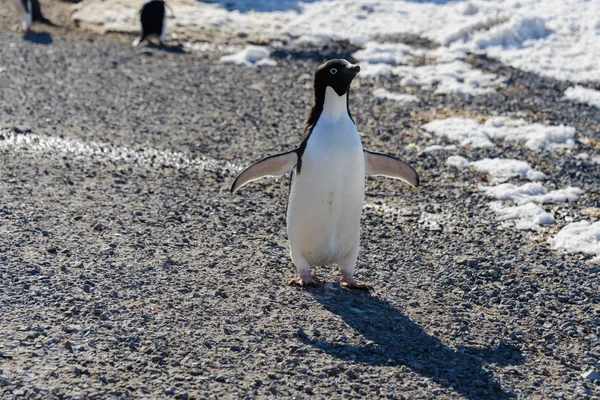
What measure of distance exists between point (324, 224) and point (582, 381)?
1.41 meters

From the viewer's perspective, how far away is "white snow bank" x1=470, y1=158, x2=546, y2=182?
659 centimetres

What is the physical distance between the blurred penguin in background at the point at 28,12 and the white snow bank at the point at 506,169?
6.97m

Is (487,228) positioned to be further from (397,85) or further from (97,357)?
(397,85)

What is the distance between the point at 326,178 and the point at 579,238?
181 cm

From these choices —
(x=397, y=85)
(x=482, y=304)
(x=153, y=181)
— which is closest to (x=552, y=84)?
(x=397, y=85)

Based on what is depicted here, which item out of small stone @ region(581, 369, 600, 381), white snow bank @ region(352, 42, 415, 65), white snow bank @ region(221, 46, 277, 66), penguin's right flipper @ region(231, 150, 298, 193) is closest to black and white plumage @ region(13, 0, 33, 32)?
white snow bank @ region(221, 46, 277, 66)

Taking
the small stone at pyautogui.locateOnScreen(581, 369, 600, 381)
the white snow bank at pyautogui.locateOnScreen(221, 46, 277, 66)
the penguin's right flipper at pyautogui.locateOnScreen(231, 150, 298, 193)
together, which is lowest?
the white snow bank at pyautogui.locateOnScreen(221, 46, 277, 66)

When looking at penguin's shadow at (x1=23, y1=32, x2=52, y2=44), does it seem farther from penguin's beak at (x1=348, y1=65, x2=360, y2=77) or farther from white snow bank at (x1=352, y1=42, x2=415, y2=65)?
penguin's beak at (x1=348, y1=65, x2=360, y2=77)

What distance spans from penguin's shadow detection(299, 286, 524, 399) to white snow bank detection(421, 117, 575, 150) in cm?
340

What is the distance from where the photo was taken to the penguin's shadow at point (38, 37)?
11.0 metres

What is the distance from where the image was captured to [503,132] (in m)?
7.64

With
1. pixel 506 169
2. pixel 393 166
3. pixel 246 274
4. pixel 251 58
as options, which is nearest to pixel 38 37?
pixel 251 58

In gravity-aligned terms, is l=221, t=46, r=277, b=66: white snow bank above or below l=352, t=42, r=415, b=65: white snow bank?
below

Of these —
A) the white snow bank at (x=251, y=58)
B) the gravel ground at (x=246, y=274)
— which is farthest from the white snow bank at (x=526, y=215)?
the white snow bank at (x=251, y=58)
